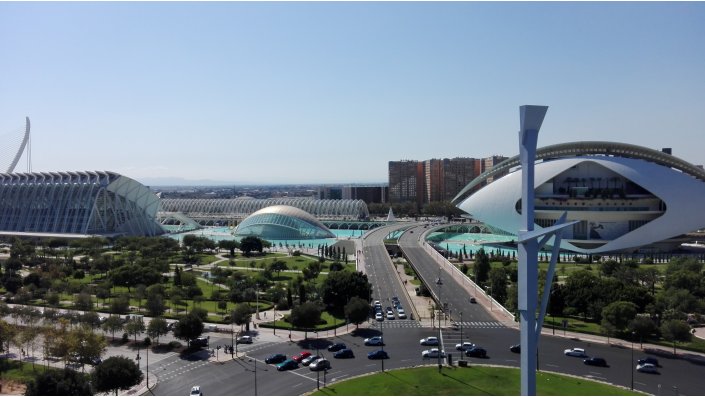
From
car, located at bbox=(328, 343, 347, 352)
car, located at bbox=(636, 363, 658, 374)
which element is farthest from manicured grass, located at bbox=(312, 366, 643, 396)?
car, located at bbox=(328, 343, 347, 352)

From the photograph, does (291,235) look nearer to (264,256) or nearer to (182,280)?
(264,256)

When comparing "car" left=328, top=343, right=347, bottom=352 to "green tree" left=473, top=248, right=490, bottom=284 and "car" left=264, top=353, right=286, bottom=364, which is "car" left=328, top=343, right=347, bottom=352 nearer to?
"car" left=264, top=353, right=286, bottom=364

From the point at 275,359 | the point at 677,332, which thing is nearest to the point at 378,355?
the point at 275,359

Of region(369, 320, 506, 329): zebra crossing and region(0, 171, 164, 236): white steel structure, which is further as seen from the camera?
region(0, 171, 164, 236): white steel structure

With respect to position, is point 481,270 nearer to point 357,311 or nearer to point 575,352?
point 357,311

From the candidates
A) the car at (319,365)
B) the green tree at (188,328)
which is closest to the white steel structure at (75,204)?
the green tree at (188,328)

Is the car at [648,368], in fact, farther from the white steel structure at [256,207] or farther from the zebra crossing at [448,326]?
the white steel structure at [256,207]
